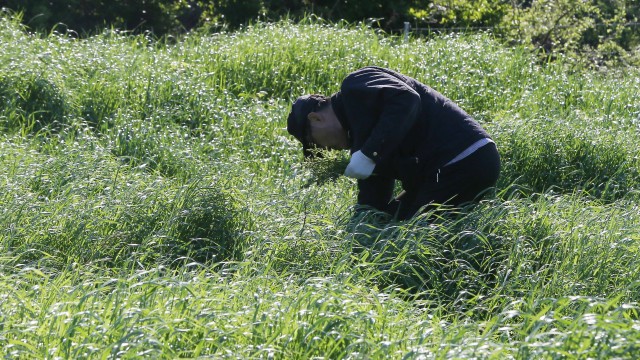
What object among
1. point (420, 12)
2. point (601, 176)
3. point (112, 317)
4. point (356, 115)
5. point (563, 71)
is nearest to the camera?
point (112, 317)

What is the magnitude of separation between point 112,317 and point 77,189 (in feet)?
7.78

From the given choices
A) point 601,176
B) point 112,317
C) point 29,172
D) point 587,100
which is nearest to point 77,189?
point 29,172

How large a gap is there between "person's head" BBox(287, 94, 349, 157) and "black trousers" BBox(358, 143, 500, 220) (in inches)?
15.2

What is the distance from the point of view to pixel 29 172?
259 inches

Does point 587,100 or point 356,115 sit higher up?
point 356,115

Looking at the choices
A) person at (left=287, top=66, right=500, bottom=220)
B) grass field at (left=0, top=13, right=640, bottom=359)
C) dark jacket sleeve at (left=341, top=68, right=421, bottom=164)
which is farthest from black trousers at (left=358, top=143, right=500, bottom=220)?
dark jacket sleeve at (left=341, top=68, right=421, bottom=164)

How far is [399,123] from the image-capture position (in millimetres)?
5375

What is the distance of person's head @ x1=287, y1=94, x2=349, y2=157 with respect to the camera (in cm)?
564

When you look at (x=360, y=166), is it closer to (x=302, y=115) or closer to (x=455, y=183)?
(x=302, y=115)

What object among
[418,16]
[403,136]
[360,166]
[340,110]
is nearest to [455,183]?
[403,136]

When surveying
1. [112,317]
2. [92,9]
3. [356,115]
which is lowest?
[92,9]

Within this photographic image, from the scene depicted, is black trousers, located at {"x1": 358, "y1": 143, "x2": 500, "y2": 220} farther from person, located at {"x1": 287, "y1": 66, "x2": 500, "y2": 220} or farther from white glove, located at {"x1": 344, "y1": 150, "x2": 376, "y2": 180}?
white glove, located at {"x1": 344, "y1": 150, "x2": 376, "y2": 180}

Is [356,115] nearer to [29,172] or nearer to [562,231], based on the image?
[562,231]

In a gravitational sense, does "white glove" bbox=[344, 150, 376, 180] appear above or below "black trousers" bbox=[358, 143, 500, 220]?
above
